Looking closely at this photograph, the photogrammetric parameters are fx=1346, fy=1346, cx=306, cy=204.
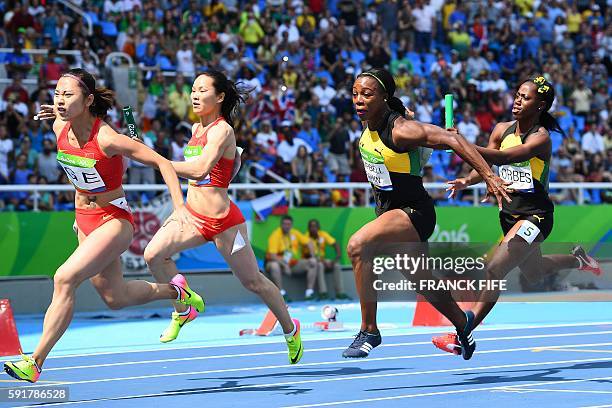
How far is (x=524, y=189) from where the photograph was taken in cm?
1212

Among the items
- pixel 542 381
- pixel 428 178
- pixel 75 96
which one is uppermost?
pixel 75 96

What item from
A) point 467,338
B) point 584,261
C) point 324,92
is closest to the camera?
point 467,338

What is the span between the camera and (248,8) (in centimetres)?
2797

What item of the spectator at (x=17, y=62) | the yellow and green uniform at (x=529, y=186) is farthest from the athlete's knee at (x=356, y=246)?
the spectator at (x=17, y=62)

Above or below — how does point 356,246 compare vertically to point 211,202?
below

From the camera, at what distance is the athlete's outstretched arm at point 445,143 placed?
10.4 meters

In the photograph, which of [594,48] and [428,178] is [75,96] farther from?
[594,48]

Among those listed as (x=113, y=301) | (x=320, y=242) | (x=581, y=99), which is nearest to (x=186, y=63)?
(x=320, y=242)

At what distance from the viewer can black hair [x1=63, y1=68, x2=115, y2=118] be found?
10445 mm

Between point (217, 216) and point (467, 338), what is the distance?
7.88 feet

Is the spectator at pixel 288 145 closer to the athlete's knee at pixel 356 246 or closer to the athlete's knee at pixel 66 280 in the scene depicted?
the athlete's knee at pixel 356 246

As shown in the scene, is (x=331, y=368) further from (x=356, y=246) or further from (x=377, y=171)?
(x=377, y=171)

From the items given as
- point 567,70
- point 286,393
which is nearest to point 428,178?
point 567,70

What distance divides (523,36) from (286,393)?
2319 cm
